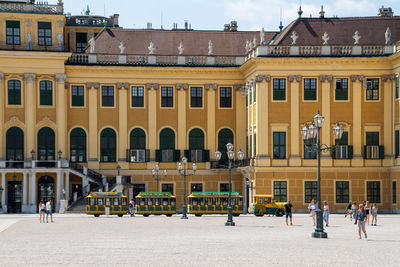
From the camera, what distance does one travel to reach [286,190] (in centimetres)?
6600

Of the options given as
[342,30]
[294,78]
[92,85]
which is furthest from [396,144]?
[92,85]

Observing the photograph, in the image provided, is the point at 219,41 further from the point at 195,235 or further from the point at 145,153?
the point at 195,235

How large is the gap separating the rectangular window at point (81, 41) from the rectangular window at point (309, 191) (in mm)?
26513

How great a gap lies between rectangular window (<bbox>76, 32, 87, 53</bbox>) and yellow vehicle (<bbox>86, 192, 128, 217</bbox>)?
23.7m

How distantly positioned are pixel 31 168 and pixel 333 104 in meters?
22.9

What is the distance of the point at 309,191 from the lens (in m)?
66.0

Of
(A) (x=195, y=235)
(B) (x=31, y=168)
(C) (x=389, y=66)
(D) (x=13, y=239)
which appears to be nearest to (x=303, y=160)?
(C) (x=389, y=66)

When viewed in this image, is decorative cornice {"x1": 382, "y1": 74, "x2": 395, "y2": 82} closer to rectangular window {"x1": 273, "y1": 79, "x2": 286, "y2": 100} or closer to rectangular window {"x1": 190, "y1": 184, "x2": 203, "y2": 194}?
rectangular window {"x1": 273, "y1": 79, "x2": 286, "y2": 100}

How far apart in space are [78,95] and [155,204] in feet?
45.9

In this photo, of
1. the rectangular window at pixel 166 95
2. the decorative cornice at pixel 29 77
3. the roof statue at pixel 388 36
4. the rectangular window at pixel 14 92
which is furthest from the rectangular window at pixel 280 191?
the rectangular window at pixel 14 92

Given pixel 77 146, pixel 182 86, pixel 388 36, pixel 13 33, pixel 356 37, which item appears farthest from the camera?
pixel 182 86

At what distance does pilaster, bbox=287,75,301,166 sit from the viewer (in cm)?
6625

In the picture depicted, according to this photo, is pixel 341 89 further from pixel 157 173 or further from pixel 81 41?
pixel 81 41

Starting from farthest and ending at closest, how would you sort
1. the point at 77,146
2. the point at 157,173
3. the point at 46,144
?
the point at 77,146 < the point at 46,144 < the point at 157,173
